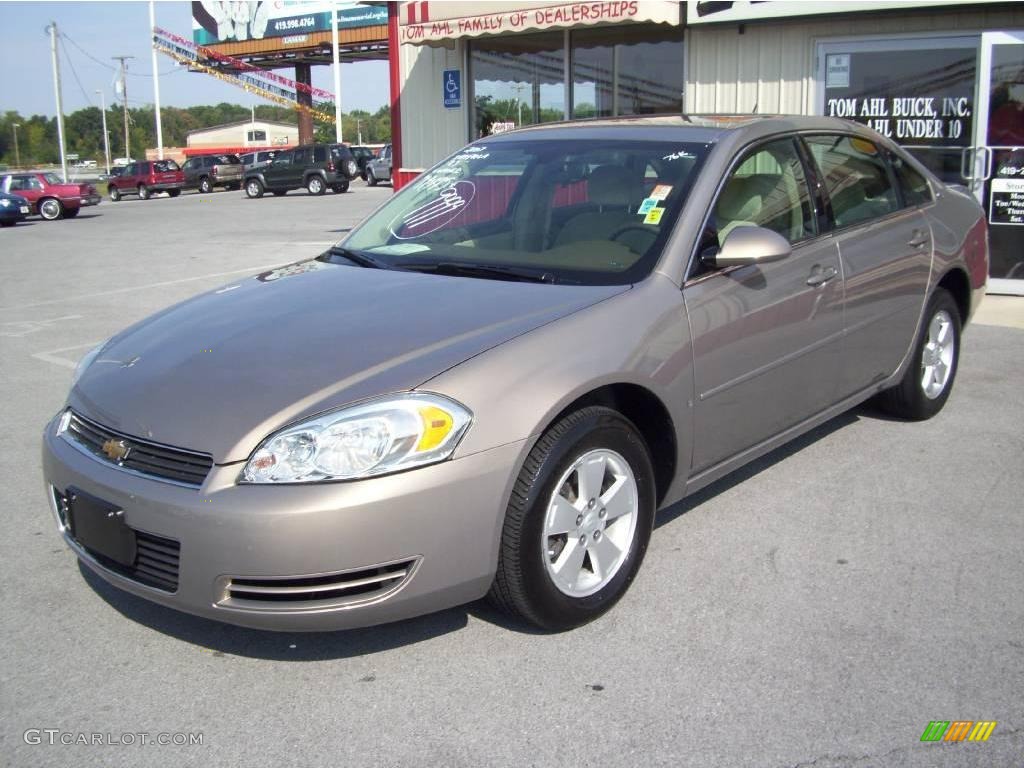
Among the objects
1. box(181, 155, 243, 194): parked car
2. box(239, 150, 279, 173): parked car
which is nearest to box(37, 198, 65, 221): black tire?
box(239, 150, 279, 173): parked car

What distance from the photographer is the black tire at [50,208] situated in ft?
94.0

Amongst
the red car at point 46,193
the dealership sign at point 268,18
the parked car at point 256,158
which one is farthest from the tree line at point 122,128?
the red car at point 46,193

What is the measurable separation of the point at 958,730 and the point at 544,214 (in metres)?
2.43

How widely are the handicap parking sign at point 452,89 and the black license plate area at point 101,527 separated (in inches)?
400

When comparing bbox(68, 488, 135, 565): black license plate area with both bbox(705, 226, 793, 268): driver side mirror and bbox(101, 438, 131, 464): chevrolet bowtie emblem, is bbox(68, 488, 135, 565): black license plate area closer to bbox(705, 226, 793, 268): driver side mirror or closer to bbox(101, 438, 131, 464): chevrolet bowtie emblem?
bbox(101, 438, 131, 464): chevrolet bowtie emblem

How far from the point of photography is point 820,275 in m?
4.41

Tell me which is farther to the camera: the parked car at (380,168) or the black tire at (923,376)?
the parked car at (380,168)

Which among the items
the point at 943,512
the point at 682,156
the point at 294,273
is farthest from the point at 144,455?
the point at 943,512

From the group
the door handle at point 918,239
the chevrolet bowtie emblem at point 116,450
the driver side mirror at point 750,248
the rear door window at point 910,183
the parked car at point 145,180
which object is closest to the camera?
the chevrolet bowtie emblem at point 116,450

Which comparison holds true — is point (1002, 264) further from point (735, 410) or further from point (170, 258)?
point (170, 258)

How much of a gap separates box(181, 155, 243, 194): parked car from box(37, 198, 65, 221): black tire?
43.4ft

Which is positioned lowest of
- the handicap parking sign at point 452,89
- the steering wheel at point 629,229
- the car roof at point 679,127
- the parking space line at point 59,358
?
the parking space line at point 59,358

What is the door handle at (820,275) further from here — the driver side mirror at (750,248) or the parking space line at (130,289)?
the parking space line at (130,289)

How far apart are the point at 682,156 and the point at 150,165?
39.6 metres
